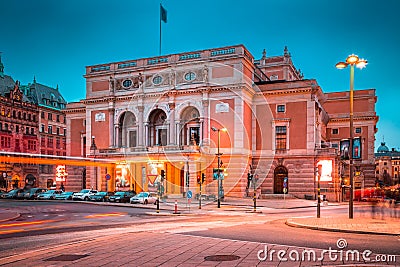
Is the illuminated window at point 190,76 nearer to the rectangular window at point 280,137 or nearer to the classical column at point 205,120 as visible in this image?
the classical column at point 205,120

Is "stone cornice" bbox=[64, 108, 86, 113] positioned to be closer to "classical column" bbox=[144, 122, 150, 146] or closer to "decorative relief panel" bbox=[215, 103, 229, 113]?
"classical column" bbox=[144, 122, 150, 146]

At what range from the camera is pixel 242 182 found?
55.1 meters

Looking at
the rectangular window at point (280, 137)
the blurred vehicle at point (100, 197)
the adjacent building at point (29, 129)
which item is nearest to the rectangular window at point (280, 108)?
the rectangular window at point (280, 137)

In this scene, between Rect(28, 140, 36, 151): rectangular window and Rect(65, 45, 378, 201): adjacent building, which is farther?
Rect(28, 140, 36, 151): rectangular window

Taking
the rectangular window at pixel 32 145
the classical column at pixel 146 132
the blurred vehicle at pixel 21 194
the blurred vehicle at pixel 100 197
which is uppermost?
the classical column at pixel 146 132

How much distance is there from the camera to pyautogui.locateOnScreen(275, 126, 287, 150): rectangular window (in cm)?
5759

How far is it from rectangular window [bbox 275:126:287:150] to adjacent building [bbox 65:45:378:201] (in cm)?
13

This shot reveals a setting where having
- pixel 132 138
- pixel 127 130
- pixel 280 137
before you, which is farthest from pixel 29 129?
pixel 280 137

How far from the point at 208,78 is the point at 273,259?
47247 mm

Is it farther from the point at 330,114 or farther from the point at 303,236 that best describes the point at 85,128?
the point at 303,236

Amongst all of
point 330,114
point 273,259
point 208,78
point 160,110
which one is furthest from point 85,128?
point 273,259

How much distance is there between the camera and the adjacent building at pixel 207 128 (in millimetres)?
55156

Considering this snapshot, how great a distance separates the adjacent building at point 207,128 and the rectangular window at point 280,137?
0.13m

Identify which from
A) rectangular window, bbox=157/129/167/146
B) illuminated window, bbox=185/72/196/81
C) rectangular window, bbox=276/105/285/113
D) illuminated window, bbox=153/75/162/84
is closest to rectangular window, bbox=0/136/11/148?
rectangular window, bbox=157/129/167/146
